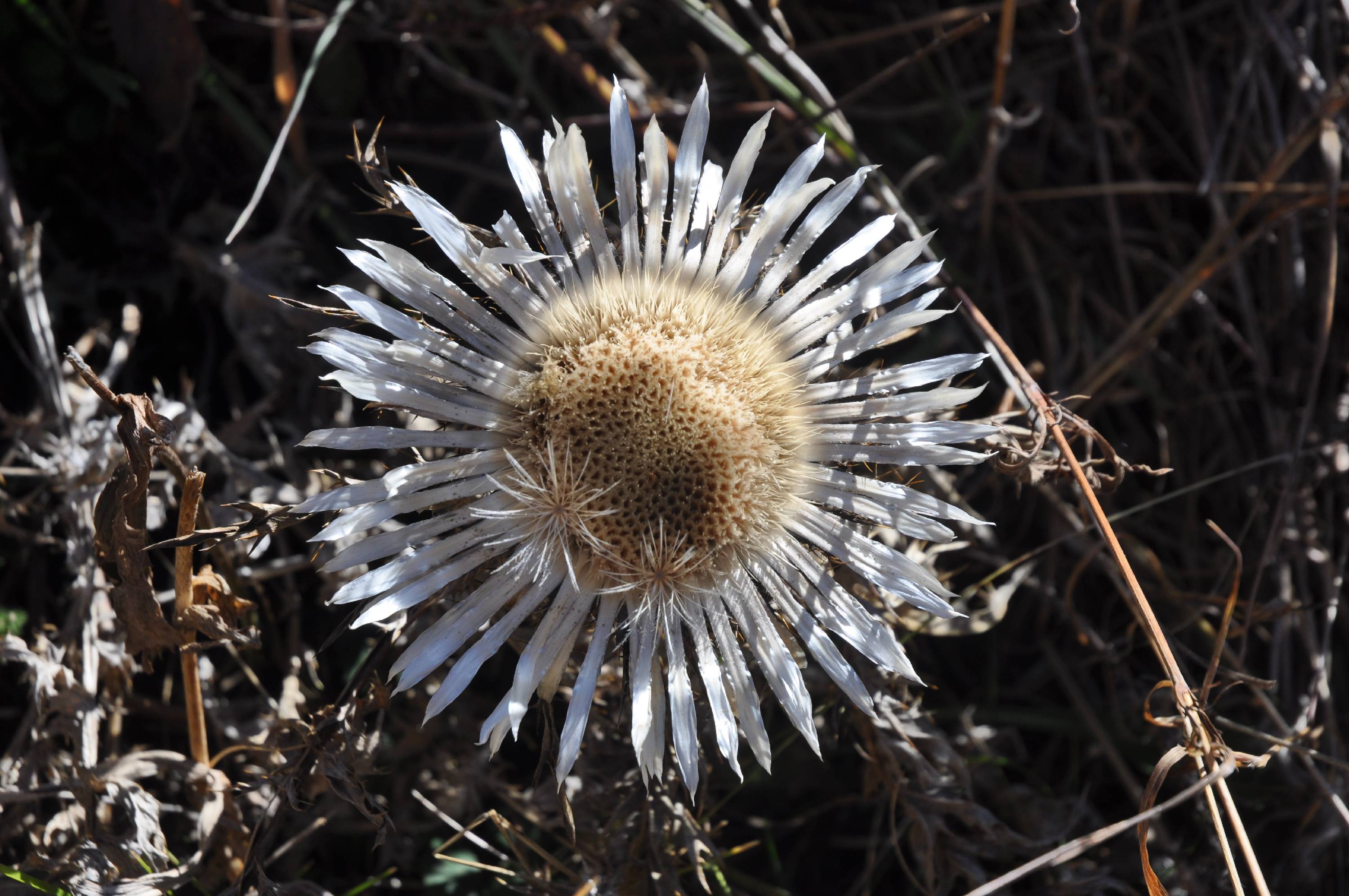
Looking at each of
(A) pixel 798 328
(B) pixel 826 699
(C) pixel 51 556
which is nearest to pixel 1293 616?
(B) pixel 826 699

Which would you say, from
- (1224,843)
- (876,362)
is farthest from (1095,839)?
(876,362)

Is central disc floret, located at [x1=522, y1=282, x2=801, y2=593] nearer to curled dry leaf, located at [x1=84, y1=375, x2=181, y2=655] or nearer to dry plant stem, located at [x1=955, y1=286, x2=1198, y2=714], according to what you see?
dry plant stem, located at [x1=955, y1=286, x2=1198, y2=714]

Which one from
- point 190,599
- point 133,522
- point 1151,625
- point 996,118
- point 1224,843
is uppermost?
point 996,118

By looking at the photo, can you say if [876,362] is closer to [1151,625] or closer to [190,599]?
[1151,625]

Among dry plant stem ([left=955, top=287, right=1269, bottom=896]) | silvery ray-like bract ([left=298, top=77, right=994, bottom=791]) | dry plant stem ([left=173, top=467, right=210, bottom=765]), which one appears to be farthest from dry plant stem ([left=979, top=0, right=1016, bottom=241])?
dry plant stem ([left=173, top=467, right=210, bottom=765])

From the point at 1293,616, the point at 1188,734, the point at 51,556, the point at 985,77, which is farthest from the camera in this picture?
the point at 985,77

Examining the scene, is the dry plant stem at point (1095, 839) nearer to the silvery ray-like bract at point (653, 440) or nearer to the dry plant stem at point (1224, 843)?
the dry plant stem at point (1224, 843)

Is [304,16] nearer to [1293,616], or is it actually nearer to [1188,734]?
[1188,734]
